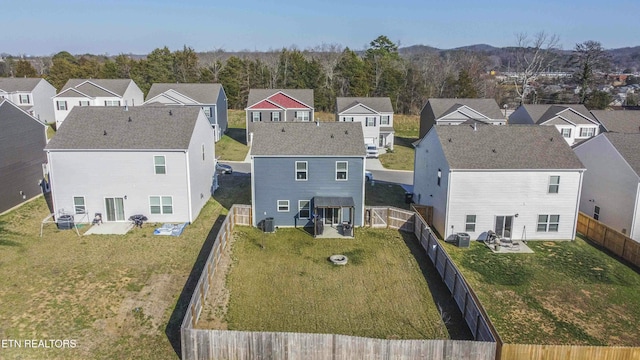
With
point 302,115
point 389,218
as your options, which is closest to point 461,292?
point 389,218

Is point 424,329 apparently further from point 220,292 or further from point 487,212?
point 487,212

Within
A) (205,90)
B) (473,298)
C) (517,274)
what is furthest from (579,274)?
(205,90)

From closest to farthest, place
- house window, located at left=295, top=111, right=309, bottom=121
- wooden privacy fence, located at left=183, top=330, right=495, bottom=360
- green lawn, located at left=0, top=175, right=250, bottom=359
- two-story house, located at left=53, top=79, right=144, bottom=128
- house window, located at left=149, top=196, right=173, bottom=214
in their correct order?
wooden privacy fence, located at left=183, top=330, right=495, bottom=360, green lawn, located at left=0, top=175, right=250, bottom=359, house window, located at left=149, top=196, right=173, bottom=214, two-story house, located at left=53, top=79, right=144, bottom=128, house window, located at left=295, top=111, right=309, bottom=121

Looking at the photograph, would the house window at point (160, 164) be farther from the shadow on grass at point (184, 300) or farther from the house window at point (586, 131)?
the house window at point (586, 131)

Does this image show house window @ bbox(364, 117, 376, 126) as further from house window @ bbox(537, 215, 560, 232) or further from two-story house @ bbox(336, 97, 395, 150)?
house window @ bbox(537, 215, 560, 232)

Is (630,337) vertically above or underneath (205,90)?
underneath

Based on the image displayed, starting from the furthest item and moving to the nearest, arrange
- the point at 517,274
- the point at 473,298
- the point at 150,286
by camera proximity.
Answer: the point at 517,274, the point at 150,286, the point at 473,298

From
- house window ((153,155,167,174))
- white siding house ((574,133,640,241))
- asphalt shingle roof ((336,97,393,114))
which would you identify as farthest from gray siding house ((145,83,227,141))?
white siding house ((574,133,640,241))
